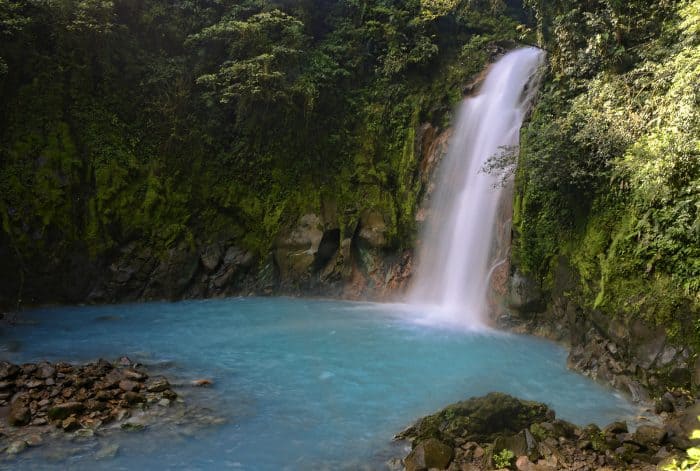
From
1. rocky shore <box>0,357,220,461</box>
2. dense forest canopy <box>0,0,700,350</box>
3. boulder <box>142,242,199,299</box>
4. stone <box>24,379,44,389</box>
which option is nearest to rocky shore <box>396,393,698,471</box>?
dense forest canopy <box>0,0,700,350</box>

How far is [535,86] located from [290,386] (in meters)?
10.7

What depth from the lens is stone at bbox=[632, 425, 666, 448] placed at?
5629 millimetres

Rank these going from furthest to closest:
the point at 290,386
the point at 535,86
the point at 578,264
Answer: the point at 535,86, the point at 578,264, the point at 290,386

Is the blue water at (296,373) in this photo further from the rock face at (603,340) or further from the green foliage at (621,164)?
the green foliage at (621,164)

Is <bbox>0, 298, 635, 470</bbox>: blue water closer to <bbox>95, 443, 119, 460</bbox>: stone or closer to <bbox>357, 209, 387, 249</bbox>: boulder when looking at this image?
<bbox>95, 443, 119, 460</bbox>: stone

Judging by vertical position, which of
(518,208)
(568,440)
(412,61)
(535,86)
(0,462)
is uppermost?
(412,61)

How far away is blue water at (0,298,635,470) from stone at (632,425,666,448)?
3.25ft

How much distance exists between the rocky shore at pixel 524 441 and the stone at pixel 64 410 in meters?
4.47

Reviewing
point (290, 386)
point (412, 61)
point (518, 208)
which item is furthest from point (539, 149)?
point (412, 61)

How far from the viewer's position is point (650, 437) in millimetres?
5711

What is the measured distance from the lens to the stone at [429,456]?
5.34 m

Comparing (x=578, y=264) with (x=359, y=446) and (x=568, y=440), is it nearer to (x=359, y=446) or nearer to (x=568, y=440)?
(x=568, y=440)

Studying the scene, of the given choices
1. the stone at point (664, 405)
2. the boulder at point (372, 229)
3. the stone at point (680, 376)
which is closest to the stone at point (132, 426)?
the stone at point (664, 405)

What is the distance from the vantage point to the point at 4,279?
12664 millimetres
